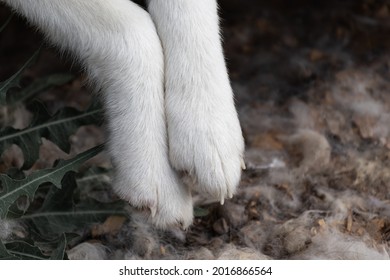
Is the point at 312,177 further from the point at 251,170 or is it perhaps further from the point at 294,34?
the point at 294,34

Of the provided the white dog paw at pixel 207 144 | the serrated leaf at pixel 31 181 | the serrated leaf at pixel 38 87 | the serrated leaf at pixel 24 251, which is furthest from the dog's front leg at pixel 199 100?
→ the serrated leaf at pixel 38 87

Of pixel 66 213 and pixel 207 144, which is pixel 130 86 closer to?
pixel 207 144

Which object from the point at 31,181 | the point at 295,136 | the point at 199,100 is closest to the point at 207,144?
the point at 199,100

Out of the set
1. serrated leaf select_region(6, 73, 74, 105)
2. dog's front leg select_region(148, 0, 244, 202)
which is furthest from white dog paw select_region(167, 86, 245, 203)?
serrated leaf select_region(6, 73, 74, 105)

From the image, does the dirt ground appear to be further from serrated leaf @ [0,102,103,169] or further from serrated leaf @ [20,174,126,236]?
serrated leaf @ [0,102,103,169]

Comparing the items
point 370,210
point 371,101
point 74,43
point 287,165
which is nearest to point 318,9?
point 371,101
